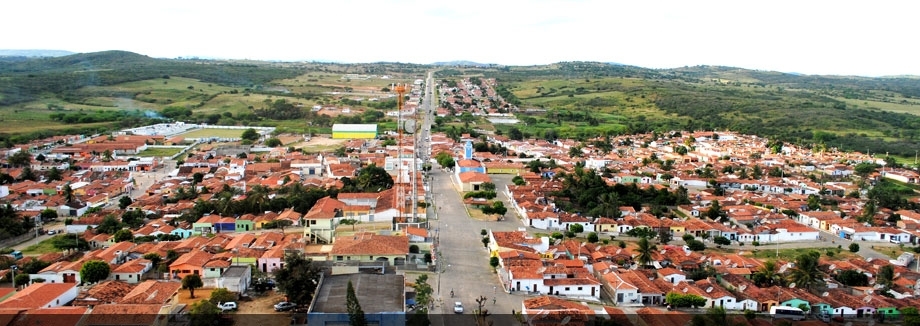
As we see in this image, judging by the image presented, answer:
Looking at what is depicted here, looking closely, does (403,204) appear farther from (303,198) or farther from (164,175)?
(164,175)

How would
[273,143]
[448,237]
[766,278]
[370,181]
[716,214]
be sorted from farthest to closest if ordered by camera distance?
[273,143]
[370,181]
[716,214]
[448,237]
[766,278]

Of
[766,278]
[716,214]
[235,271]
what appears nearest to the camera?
[235,271]

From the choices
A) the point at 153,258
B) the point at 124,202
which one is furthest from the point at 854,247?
the point at 124,202

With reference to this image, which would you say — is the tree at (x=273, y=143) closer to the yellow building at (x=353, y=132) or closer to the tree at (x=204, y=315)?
the yellow building at (x=353, y=132)

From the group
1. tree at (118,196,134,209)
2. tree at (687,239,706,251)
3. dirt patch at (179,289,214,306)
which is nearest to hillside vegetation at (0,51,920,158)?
tree at (118,196,134,209)

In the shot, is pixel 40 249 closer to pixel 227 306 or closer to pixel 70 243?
pixel 70 243

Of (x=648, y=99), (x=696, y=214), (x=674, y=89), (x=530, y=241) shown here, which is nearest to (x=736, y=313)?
(x=530, y=241)

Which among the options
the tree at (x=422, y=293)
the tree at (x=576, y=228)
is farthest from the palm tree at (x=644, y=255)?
the tree at (x=422, y=293)

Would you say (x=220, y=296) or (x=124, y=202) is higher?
(x=220, y=296)
